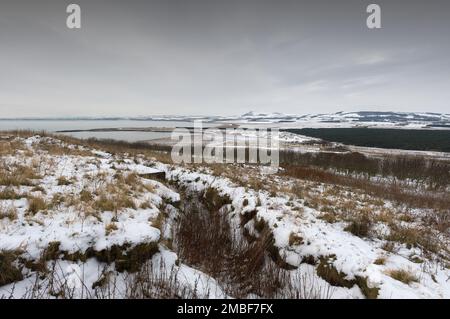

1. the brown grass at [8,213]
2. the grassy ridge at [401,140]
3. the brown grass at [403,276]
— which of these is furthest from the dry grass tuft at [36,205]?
the grassy ridge at [401,140]

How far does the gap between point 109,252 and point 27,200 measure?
8.54 ft

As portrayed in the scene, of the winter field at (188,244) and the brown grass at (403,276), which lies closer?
the winter field at (188,244)

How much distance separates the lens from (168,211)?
7.16m

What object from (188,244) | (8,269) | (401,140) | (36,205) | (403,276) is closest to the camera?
(8,269)

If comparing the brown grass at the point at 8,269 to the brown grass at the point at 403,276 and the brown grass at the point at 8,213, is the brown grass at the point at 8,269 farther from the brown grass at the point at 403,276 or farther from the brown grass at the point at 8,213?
the brown grass at the point at 403,276

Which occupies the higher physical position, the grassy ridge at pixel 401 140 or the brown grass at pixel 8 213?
the grassy ridge at pixel 401 140

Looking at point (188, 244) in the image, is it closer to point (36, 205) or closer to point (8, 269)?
point (8, 269)

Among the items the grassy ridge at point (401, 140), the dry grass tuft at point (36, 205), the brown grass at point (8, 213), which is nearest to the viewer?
the brown grass at point (8, 213)

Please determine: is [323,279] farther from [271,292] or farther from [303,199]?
[303,199]

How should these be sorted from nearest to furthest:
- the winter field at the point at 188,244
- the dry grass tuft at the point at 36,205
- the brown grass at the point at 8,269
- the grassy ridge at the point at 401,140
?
the brown grass at the point at 8,269 → the winter field at the point at 188,244 → the dry grass tuft at the point at 36,205 → the grassy ridge at the point at 401,140

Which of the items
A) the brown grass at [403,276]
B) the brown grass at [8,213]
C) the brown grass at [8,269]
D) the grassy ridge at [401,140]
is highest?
the grassy ridge at [401,140]

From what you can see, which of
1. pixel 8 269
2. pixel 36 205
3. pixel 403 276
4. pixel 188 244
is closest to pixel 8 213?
pixel 36 205

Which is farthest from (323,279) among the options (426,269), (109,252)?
(109,252)

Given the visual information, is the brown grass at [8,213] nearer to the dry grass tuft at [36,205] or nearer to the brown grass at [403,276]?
the dry grass tuft at [36,205]
